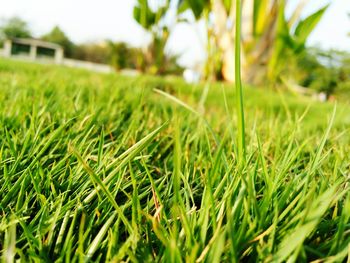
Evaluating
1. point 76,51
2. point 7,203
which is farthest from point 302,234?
point 76,51

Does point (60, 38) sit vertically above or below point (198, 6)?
above

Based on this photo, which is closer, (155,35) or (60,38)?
(155,35)

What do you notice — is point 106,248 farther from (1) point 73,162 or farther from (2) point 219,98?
(2) point 219,98

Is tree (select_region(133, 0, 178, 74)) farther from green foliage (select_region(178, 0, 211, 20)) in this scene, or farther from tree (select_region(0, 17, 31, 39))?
tree (select_region(0, 17, 31, 39))

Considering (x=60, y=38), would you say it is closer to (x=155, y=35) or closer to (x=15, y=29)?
(x=15, y=29)

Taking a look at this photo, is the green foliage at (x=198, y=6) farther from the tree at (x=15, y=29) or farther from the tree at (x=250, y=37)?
the tree at (x=15, y=29)

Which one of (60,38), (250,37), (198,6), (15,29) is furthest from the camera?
(15,29)

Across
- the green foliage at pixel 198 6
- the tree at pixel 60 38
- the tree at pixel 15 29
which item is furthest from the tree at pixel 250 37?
the tree at pixel 15 29

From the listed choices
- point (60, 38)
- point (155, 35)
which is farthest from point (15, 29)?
point (155, 35)
